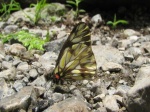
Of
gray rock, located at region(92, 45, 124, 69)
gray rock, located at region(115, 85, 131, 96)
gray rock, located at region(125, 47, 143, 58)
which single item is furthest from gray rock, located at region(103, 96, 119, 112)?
gray rock, located at region(125, 47, 143, 58)

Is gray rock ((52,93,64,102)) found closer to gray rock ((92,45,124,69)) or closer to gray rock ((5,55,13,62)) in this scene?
gray rock ((92,45,124,69))

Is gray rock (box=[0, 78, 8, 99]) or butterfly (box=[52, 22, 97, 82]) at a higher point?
butterfly (box=[52, 22, 97, 82])

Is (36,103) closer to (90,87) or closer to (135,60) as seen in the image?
(90,87)

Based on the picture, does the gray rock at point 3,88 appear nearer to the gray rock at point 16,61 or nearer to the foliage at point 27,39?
the gray rock at point 16,61

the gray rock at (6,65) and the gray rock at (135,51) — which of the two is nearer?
the gray rock at (6,65)

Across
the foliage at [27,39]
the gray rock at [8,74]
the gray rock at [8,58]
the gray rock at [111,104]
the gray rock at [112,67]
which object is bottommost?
the gray rock at [111,104]

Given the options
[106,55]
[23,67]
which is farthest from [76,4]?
[23,67]

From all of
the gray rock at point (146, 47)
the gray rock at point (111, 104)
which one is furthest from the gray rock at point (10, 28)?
the gray rock at point (111, 104)
